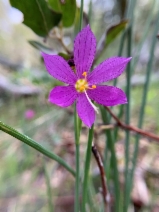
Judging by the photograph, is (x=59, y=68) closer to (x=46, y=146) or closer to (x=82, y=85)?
(x=82, y=85)

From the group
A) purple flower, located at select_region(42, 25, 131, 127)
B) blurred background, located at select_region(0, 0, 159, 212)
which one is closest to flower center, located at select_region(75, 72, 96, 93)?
purple flower, located at select_region(42, 25, 131, 127)

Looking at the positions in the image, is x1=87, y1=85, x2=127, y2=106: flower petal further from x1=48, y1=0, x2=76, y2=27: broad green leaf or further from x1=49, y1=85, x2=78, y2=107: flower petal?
x1=48, y1=0, x2=76, y2=27: broad green leaf

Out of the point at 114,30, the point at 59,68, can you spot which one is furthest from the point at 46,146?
the point at 59,68

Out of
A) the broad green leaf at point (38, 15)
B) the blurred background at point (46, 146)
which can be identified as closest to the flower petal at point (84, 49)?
the broad green leaf at point (38, 15)

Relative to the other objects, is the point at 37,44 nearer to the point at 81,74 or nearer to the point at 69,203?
the point at 81,74

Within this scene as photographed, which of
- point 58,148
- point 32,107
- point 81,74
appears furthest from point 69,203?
point 81,74

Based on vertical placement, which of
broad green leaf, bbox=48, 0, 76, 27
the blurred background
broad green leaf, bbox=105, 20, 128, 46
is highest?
broad green leaf, bbox=48, 0, 76, 27

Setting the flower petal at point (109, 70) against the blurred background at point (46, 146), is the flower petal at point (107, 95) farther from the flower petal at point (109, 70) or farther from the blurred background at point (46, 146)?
the blurred background at point (46, 146)
